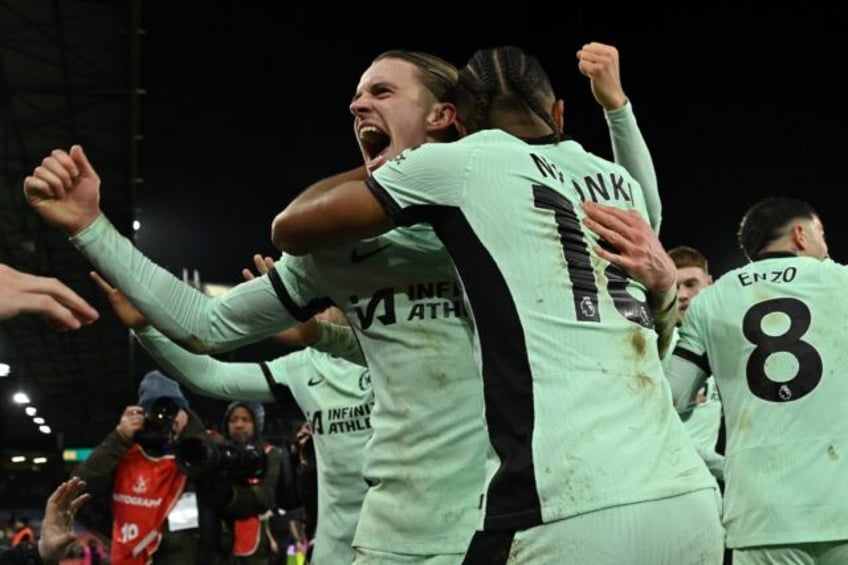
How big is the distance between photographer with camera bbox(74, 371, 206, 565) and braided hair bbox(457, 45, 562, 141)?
188 inches

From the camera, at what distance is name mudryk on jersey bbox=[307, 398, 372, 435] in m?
5.14

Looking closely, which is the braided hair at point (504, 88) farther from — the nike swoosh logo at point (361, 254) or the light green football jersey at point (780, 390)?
the light green football jersey at point (780, 390)

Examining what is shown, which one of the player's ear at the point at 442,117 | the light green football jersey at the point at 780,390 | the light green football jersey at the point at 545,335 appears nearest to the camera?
the light green football jersey at the point at 545,335

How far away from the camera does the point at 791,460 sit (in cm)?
452

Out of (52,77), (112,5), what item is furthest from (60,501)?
(52,77)

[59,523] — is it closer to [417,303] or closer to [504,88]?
[417,303]

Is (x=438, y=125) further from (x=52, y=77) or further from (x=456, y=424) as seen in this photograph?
(x=52, y=77)

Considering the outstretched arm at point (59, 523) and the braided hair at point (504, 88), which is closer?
the braided hair at point (504, 88)

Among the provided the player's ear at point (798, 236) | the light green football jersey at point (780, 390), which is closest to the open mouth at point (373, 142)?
the light green football jersey at point (780, 390)

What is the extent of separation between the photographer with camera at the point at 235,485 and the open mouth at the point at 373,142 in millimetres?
4274

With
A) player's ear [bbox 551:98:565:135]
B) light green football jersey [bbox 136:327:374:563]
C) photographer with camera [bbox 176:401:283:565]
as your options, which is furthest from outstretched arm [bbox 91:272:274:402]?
photographer with camera [bbox 176:401:283:565]

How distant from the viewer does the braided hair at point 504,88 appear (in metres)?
2.66

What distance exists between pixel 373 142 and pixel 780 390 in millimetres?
2342

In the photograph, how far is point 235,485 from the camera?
7.70m
